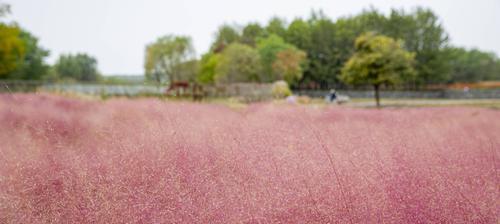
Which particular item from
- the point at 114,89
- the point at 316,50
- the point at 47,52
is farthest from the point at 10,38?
Result: the point at 316,50

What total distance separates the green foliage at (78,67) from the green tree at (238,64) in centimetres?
6079

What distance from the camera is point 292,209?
3.29m

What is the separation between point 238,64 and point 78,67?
68.3 m

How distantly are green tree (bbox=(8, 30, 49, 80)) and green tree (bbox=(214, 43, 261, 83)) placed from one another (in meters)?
30.6

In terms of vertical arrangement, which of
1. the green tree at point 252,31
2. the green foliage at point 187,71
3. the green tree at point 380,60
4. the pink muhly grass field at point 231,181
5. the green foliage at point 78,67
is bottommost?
the pink muhly grass field at point 231,181

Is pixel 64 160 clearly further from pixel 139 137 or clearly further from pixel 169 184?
pixel 169 184

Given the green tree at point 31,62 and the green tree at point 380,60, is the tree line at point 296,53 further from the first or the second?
the green tree at point 380,60

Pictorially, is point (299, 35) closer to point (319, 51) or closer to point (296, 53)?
point (319, 51)

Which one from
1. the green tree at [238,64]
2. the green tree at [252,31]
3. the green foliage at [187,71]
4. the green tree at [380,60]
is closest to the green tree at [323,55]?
the green tree at [238,64]

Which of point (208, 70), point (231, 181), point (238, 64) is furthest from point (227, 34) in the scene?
point (231, 181)

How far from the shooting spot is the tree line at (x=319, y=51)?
5006 cm

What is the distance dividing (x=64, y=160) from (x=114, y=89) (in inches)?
1388

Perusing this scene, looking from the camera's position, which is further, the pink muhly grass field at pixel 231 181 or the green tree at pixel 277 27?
the green tree at pixel 277 27

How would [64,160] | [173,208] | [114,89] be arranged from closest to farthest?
[173,208] < [64,160] < [114,89]
